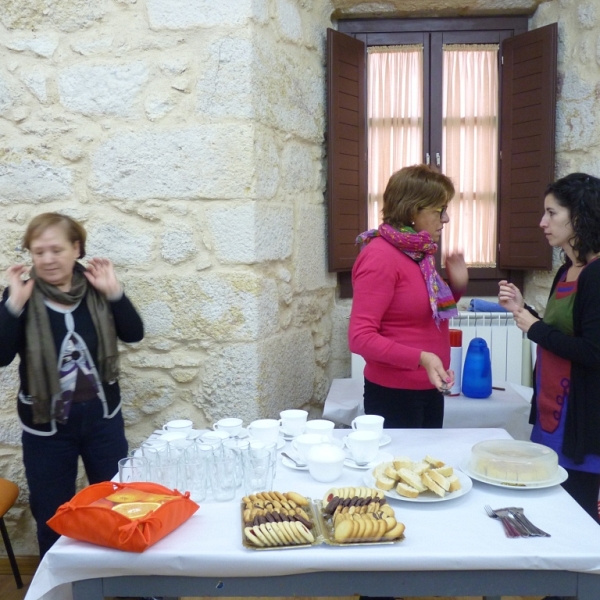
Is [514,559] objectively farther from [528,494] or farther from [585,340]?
[585,340]

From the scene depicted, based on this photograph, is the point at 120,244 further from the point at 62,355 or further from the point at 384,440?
the point at 384,440

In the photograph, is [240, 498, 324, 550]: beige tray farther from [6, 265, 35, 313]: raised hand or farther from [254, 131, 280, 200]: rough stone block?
[254, 131, 280, 200]: rough stone block

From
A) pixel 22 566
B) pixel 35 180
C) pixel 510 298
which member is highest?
pixel 35 180

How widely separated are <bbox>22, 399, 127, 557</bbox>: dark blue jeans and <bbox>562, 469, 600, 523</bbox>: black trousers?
1429mm

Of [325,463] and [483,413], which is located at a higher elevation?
[325,463]

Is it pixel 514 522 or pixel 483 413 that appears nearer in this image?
pixel 514 522

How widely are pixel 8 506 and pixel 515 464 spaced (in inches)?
67.4

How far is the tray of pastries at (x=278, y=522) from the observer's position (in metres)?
1.21

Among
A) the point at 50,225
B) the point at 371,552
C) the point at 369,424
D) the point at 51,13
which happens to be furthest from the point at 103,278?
the point at 371,552

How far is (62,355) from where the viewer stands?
6.63ft

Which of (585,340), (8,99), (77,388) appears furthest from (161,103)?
(585,340)

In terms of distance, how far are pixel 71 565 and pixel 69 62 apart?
1867 millimetres

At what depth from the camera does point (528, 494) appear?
1451 millimetres

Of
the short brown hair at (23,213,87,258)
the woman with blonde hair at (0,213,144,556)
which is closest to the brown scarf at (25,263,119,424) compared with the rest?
the woman with blonde hair at (0,213,144,556)
